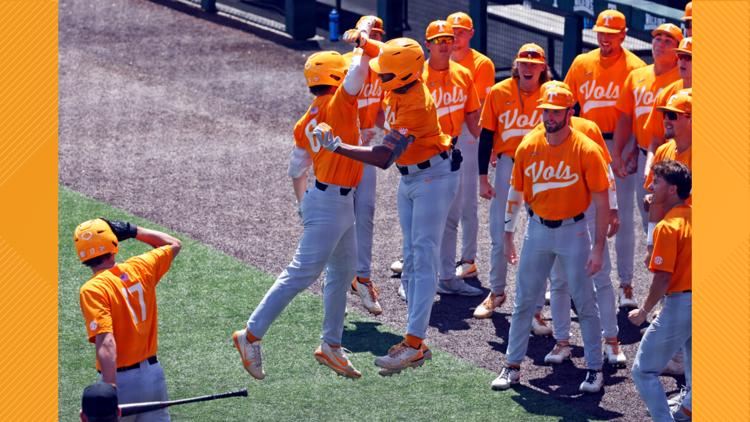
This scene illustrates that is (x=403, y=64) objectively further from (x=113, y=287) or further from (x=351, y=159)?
(x=113, y=287)

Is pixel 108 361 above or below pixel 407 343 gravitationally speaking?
above

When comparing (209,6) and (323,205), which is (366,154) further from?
(209,6)

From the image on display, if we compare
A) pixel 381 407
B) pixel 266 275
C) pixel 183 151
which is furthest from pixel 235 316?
pixel 183 151

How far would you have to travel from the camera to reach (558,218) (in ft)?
28.0

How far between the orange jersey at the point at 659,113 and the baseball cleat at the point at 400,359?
2753mm

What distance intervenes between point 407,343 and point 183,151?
271 inches

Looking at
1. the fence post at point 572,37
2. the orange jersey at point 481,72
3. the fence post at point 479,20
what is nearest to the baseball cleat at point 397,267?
the orange jersey at point 481,72

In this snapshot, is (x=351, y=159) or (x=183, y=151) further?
(x=183, y=151)

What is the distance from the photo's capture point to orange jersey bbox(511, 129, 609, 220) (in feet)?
27.6

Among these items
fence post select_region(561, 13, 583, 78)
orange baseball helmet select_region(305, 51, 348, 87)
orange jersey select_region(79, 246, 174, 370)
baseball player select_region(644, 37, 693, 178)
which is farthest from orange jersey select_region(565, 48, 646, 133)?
orange jersey select_region(79, 246, 174, 370)

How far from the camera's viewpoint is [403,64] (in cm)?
782

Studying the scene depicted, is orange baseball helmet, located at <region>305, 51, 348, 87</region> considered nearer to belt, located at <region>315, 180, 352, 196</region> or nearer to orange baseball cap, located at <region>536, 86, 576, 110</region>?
belt, located at <region>315, 180, 352, 196</region>

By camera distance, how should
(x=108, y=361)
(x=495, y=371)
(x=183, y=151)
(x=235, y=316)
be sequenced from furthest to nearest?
1. (x=183, y=151)
2. (x=235, y=316)
3. (x=495, y=371)
4. (x=108, y=361)

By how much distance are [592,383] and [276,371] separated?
7.65 ft
